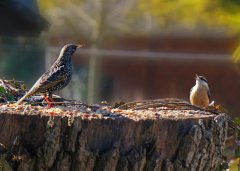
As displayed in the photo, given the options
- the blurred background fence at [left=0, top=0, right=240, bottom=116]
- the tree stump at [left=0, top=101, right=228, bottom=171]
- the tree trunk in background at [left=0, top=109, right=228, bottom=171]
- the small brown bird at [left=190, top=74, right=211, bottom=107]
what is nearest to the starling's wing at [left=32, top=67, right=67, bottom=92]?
the tree stump at [left=0, top=101, right=228, bottom=171]

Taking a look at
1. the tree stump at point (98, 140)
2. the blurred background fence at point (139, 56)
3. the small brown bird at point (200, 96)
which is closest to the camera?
the tree stump at point (98, 140)

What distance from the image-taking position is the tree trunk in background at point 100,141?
401cm

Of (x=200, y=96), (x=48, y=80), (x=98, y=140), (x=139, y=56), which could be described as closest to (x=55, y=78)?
(x=48, y=80)

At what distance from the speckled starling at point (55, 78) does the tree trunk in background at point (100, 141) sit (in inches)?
39.7

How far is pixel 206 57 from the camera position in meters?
12.6

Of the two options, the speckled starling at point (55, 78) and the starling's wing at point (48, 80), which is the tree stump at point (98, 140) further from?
the starling's wing at point (48, 80)

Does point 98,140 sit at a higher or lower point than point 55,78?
lower

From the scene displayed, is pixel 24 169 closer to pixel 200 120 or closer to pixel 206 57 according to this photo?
pixel 200 120

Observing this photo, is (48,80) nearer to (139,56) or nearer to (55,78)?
(55,78)

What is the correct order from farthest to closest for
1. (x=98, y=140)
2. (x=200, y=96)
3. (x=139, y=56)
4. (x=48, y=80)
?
(x=139, y=56)
(x=200, y=96)
(x=48, y=80)
(x=98, y=140)

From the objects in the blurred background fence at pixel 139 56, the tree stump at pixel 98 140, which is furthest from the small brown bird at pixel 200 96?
the blurred background fence at pixel 139 56

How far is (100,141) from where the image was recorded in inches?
159

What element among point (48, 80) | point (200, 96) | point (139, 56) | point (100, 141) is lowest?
point (100, 141)

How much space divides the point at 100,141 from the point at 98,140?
11 mm
